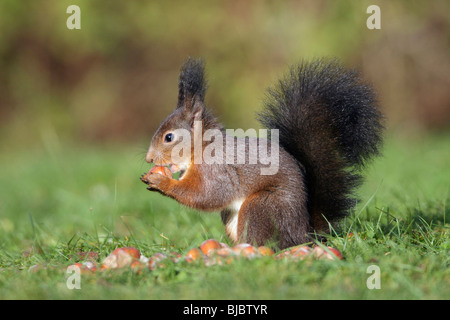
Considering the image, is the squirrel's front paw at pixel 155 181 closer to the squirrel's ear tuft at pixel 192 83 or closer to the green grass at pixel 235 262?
the green grass at pixel 235 262

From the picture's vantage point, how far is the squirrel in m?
A: 2.35

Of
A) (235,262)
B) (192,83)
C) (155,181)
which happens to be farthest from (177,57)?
(235,262)

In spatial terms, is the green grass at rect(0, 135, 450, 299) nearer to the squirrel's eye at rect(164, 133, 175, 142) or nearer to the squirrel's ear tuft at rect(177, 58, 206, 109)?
the squirrel's eye at rect(164, 133, 175, 142)

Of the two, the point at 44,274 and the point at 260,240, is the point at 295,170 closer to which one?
the point at 260,240

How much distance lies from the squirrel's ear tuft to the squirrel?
0.78ft

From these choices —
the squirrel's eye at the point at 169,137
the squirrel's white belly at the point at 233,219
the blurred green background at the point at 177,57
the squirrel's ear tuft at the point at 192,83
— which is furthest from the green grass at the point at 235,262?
the blurred green background at the point at 177,57

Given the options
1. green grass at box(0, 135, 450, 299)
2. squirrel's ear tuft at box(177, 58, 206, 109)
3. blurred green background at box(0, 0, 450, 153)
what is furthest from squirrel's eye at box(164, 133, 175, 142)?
blurred green background at box(0, 0, 450, 153)

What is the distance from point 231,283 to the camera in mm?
1738

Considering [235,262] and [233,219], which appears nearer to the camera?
[235,262]

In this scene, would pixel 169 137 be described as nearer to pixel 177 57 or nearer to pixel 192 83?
pixel 192 83

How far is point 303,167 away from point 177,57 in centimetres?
714

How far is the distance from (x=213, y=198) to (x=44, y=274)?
2.48ft

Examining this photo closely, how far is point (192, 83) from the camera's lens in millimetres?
2648

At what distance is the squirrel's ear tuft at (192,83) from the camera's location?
260cm
